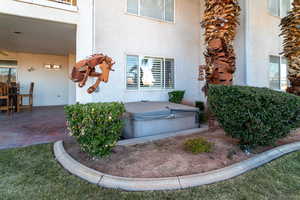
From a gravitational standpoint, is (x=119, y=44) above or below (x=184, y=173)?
above

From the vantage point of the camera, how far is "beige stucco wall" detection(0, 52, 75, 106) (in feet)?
33.8

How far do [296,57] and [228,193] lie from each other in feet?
20.9

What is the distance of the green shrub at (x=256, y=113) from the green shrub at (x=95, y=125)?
2.30 m

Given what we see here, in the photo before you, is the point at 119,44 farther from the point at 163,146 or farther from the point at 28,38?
the point at 163,146

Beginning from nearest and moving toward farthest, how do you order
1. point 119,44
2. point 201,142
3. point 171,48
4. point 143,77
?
point 201,142, point 119,44, point 143,77, point 171,48

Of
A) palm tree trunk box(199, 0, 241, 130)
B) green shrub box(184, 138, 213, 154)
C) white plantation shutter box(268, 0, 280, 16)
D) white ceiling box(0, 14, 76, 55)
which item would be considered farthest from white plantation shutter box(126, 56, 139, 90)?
white plantation shutter box(268, 0, 280, 16)

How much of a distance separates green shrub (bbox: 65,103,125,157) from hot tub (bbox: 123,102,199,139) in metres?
1.56

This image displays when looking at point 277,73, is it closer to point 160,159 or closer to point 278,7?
point 278,7

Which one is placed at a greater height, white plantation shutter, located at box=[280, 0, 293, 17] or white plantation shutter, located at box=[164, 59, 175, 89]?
white plantation shutter, located at box=[280, 0, 293, 17]

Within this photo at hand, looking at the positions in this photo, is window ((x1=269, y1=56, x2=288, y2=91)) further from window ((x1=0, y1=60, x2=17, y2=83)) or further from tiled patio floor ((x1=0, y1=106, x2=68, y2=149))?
window ((x1=0, y1=60, x2=17, y2=83))

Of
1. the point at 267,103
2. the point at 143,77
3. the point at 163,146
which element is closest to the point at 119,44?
the point at 143,77

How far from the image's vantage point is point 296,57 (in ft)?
20.6

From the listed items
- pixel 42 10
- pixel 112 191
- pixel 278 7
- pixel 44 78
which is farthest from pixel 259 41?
pixel 44 78

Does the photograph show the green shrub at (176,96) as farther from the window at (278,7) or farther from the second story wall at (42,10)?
the window at (278,7)
